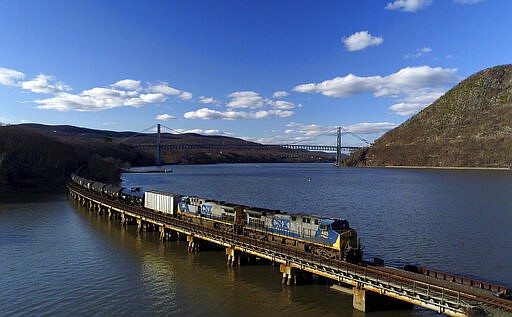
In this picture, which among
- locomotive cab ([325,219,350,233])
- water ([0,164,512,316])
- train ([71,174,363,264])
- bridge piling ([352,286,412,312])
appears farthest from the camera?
locomotive cab ([325,219,350,233])

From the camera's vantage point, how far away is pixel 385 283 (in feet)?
80.7

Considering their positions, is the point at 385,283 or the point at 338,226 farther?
the point at 338,226

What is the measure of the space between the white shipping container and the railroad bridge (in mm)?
12559

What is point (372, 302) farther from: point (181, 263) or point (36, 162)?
point (36, 162)

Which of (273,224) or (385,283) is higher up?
(273,224)

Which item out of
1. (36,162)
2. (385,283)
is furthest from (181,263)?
(36,162)

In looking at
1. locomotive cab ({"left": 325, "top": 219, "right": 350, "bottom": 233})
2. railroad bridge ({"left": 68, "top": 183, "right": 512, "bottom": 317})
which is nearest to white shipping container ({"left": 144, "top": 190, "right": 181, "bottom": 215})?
railroad bridge ({"left": 68, "top": 183, "right": 512, "bottom": 317})

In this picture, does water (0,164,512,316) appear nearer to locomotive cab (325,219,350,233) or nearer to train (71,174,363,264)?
train (71,174,363,264)

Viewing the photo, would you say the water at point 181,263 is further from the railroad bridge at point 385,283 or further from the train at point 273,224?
the train at point 273,224

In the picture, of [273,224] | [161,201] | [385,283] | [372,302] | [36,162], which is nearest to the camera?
[385,283]

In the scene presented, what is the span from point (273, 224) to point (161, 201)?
2171 centimetres

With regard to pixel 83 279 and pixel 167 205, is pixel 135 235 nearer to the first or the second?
pixel 167 205

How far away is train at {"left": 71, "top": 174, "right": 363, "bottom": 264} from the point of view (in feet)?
100

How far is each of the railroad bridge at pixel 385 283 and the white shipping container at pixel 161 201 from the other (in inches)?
494
